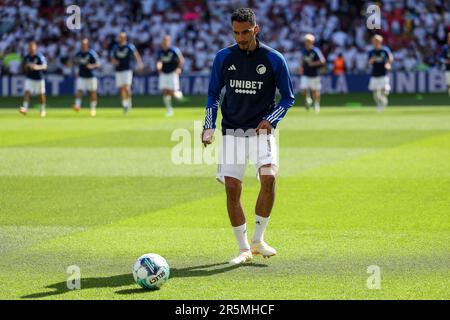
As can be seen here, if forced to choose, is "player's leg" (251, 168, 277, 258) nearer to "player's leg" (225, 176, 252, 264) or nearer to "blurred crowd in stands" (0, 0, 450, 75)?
"player's leg" (225, 176, 252, 264)

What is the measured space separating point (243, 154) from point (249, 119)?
14.6 inches

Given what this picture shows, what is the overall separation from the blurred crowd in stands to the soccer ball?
37.1 metres

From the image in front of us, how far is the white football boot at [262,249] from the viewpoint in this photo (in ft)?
34.7

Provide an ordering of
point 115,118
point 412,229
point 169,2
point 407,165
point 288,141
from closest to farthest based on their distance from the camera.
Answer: point 412,229 < point 407,165 < point 288,141 < point 115,118 < point 169,2

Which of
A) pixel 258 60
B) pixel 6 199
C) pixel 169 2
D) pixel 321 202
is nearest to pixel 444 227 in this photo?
pixel 321 202

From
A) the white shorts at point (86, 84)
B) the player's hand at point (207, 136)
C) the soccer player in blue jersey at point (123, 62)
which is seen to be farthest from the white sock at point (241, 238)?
the white shorts at point (86, 84)

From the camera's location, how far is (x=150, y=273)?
9.10 meters

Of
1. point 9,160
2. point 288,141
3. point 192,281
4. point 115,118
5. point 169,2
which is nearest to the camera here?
point 192,281

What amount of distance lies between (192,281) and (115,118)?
24571mm

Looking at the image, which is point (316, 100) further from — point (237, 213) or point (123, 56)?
point (237, 213)

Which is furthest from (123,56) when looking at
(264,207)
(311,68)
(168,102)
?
(264,207)

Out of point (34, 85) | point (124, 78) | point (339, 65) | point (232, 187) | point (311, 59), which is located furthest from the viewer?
point (339, 65)

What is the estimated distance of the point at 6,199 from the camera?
15.4 m
